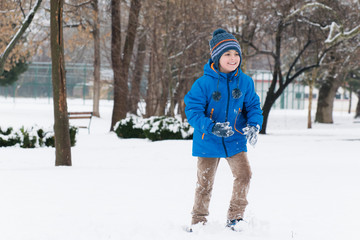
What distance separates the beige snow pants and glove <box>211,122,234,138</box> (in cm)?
34

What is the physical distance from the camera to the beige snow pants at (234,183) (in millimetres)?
3922

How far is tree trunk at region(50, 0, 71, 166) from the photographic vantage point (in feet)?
26.6

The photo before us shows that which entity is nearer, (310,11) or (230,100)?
(230,100)

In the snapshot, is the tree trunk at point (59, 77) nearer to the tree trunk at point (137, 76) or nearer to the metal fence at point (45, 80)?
the tree trunk at point (137, 76)

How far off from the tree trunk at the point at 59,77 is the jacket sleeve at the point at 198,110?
4951mm

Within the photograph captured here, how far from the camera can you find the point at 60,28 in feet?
26.8

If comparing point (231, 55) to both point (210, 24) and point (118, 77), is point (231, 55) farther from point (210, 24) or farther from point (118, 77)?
point (118, 77)

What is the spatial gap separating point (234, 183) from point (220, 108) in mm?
663

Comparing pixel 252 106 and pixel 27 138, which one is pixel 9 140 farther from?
pixel 252 106

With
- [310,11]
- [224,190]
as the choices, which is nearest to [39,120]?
[310,11]

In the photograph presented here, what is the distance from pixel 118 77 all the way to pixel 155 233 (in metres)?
14.5

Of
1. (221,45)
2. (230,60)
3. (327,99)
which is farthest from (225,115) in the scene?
(327,99)

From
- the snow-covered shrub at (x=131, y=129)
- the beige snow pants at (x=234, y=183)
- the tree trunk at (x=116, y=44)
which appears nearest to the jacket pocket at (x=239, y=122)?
the beige snow pants at (x=234, y=183)

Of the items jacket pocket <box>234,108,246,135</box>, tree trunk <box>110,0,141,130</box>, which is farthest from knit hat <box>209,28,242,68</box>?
tree trunk <box>110,0,141,130</box>
